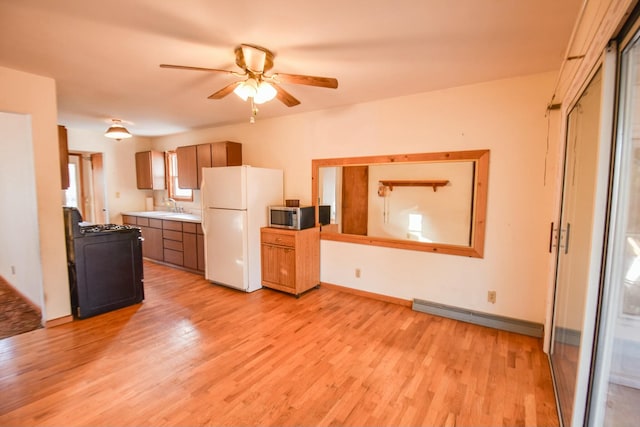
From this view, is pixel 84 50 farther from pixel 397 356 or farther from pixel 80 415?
pixel 397 356

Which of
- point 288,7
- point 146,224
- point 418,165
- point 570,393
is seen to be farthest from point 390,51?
point 146,224

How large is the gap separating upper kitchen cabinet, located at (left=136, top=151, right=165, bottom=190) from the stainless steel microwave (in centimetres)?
329

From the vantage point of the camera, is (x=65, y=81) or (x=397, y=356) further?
(x=65, y=81)

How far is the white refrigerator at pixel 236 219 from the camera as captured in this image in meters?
3.76

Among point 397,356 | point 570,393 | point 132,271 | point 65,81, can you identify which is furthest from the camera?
point 132,271

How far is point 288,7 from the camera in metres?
1.68

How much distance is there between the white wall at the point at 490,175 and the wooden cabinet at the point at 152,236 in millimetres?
3007

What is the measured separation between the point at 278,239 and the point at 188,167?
8.40 ft

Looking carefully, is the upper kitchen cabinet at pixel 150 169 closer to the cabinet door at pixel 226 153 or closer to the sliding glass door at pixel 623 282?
the cabinet door at pixel 226 153

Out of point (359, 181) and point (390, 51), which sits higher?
point (390, 51)

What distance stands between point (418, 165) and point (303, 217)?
159cm

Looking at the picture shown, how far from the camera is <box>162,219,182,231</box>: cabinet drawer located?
4746 millimetres

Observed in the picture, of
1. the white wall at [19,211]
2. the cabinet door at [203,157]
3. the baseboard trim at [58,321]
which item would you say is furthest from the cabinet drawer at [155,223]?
the baseboard trim at [58,321]

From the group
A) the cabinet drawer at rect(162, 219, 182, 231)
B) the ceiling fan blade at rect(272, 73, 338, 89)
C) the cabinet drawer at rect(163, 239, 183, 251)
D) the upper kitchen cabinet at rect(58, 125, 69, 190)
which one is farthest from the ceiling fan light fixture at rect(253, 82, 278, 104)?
the cabinet drawer at rect(163, 239, 183, 251)
